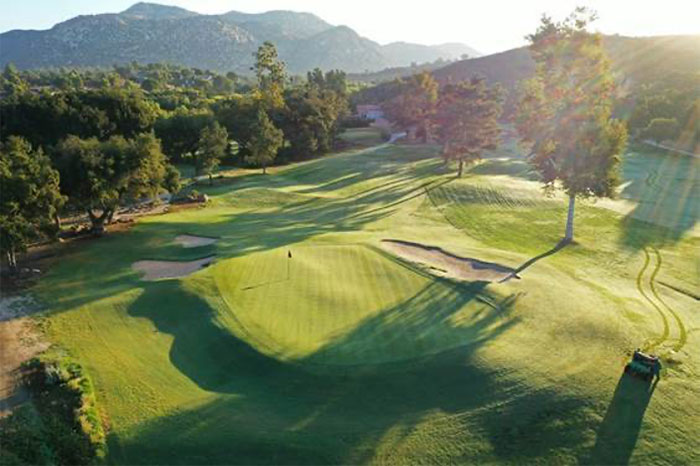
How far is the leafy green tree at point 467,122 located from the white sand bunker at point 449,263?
3220 cm

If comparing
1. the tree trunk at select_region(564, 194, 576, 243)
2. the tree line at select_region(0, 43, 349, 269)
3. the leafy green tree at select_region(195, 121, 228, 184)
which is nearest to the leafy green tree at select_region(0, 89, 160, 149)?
the tree line at select_region(0, 43, 349, 269)

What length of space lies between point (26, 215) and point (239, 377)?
18.4 metres

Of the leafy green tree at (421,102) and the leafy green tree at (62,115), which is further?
the leafy green tree at (421,102)

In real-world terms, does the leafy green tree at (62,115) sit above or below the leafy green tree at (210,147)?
above

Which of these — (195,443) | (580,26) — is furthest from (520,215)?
(195,443)

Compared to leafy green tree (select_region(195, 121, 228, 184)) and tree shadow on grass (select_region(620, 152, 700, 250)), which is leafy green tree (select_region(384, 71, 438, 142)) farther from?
leafy green tree (select_region(195, 121, 228, 184))

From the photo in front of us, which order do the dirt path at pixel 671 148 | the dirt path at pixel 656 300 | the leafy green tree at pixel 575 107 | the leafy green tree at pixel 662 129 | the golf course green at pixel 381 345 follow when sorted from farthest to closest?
the leafy green tree at pixel 662 129 → the dirt path at pixel 671 148 → the leafy green tree at pixel 575 107 → the dirt path at pixel 656 300 → the golf course green at pixel 381 345

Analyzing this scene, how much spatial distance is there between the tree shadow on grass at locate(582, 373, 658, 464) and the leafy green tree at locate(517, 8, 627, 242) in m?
19.8

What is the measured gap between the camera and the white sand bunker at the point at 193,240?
31.7 metres

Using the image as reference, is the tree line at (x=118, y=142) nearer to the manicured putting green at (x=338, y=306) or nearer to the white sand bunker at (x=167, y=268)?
the white sand bunker at (x=167, y=268)

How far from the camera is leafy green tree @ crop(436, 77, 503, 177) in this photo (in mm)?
61969

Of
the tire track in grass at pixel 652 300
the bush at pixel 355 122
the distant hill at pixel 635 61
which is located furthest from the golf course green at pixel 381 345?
the distant hill at pixel 635 61

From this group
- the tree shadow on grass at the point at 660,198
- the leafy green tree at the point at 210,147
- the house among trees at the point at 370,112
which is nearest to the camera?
the tree shadow on grass at the point at 660,198

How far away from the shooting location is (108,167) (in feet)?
108
